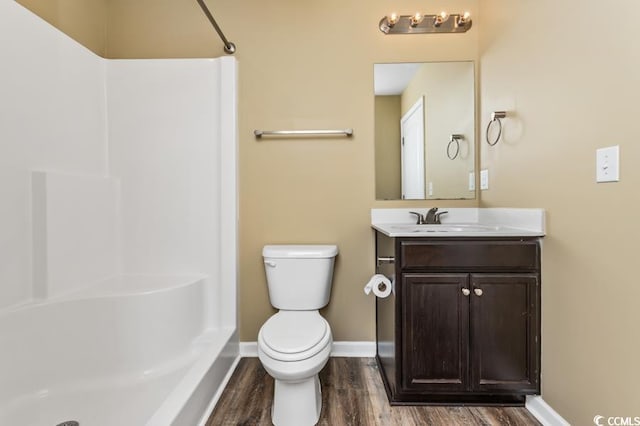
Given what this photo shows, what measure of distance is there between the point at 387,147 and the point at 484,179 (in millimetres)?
656

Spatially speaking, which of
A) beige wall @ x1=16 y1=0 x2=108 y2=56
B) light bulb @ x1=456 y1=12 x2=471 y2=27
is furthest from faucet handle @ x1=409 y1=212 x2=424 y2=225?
beige wall @ x1=16 y1=0 x2=108 y2=56

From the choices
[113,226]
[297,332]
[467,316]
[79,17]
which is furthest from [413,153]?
[79,17]

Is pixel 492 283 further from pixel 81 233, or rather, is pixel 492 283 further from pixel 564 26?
pixel 81 233

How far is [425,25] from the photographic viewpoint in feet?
6.68

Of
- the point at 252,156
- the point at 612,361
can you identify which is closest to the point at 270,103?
the point at 252,156

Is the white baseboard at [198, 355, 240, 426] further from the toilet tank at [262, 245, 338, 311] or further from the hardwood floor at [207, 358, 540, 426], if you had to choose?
the toilet tank at [262, 245, 338, 311]

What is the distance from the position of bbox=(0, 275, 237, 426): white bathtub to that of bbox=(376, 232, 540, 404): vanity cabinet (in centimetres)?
103

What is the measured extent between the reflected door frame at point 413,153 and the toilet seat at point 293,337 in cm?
104

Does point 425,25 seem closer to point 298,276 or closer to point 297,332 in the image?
point 298,276

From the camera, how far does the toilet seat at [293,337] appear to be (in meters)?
1.35

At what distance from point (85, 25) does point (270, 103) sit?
3.93 ft

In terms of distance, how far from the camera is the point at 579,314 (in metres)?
1.25

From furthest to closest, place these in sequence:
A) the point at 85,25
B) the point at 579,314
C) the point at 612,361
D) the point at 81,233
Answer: the point at 85,25
the point at 81,233
the point at 579,314
the point at 612,361

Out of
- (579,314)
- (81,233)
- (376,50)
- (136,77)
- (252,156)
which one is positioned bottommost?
(579,314)
